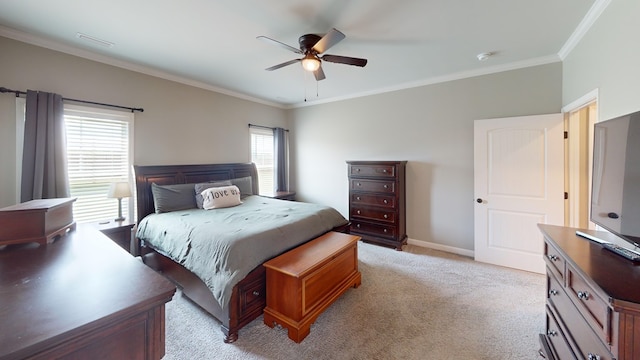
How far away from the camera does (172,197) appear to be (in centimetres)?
336

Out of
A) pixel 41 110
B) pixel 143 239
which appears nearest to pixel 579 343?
pixel 143 239

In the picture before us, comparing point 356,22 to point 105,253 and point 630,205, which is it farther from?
point 105,253

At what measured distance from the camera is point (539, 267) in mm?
3145

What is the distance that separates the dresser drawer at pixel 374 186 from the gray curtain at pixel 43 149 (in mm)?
3770

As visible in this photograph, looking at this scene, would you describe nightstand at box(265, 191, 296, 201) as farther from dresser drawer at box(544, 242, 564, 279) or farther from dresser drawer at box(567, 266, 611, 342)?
dresser drawer at box(567, 266, 611, 342)

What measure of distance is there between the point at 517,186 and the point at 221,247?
3.60 metres

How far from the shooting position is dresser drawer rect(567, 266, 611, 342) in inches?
40.0

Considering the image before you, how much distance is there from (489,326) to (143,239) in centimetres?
375

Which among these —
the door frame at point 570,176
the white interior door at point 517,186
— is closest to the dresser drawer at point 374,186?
the white interior door at point 517,186

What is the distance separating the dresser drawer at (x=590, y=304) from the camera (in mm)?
1015

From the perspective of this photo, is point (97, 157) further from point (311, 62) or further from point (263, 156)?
point (311, 62)

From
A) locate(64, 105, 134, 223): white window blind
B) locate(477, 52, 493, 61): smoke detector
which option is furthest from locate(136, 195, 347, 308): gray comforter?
locate(477, 52, 493, 61): smoke detector

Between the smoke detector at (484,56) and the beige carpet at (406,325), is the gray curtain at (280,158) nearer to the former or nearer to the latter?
the beige carpet at (406,325)

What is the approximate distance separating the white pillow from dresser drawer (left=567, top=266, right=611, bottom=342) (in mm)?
3385
